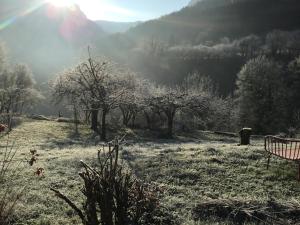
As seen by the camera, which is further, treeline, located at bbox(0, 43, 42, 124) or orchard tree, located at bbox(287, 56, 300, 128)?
orchard tree, located at bbox(287, 56, 300, 128)

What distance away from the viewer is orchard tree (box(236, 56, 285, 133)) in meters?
60.2

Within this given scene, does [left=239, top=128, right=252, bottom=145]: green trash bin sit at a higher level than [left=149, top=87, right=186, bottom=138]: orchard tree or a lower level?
lower

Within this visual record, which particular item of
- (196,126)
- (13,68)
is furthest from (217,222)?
(13,68)

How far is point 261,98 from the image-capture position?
62469 mm

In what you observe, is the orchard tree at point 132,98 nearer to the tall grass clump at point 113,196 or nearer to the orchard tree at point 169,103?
the orchard tree at point 169,103

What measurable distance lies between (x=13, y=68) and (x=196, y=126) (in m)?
39.7

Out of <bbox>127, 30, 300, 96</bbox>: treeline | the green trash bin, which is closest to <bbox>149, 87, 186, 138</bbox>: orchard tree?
the green trash bin

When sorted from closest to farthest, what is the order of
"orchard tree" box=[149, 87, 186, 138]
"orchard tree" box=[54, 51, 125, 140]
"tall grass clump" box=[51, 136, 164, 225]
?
"tall grass clump" box=[51, 136, 164, 225] → "orchard tree" box=[54, 51, 125, 140] → "orchard tree" box=[149, 87, 186, 138]

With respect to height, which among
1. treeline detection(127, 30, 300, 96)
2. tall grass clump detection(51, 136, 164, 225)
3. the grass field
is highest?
treeline detection(127, 30, 300, 96)

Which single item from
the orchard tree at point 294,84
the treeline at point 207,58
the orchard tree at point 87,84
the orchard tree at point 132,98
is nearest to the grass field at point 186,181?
the orchard tree at point 87,84

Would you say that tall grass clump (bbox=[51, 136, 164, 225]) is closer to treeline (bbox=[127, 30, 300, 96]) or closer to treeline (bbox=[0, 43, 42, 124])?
treeline (bbox=[0, 43, 42, 124])

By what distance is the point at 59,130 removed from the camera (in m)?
47.7

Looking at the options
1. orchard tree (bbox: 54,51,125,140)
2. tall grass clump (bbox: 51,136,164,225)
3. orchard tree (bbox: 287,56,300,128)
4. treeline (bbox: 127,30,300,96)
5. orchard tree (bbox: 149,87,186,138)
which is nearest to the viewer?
tall grass clump (bbox: 51,136,164,225)

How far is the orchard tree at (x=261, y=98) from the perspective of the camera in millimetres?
60219
